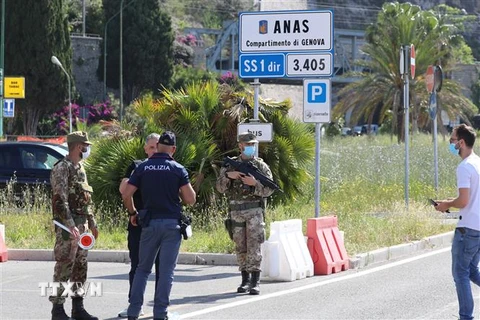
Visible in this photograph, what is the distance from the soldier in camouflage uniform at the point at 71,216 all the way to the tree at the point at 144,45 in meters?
61.6

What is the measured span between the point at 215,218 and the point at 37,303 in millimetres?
6637

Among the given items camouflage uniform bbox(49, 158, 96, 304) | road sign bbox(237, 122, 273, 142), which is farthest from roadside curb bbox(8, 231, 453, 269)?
camouflage uniform bbox(49, 158, 96, 304)

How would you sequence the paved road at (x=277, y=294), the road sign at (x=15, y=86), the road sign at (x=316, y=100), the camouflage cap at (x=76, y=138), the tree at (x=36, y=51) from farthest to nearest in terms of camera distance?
the tree at (x=36, y=51)
the road sign at (x=15, y=86)
the road sign at (x=316, y=100)
the paved road at (x=277, y=294)
the camouflage cap at (x=76, y=138)

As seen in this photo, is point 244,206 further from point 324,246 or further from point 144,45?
point 144,45

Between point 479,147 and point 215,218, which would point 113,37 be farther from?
point 215,218

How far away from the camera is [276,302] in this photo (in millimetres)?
11602

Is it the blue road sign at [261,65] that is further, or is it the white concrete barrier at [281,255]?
the blue road sign at [261,65]

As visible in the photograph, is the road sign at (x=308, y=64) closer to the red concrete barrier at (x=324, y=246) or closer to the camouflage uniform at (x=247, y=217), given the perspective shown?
the red concrete barrier at (x=324, y=246)

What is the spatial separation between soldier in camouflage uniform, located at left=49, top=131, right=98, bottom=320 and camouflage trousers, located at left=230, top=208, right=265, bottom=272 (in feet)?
7.93

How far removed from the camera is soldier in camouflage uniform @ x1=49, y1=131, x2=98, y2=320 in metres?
10.1

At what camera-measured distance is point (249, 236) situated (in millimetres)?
12281

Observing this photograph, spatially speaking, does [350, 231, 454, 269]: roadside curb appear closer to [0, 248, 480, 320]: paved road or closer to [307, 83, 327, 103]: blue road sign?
[0, 248, 480, 320]: paved road

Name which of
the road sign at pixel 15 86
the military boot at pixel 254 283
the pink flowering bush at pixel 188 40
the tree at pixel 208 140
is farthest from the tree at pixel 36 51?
the military boot at pixel 254 283

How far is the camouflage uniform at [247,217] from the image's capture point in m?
12.3
